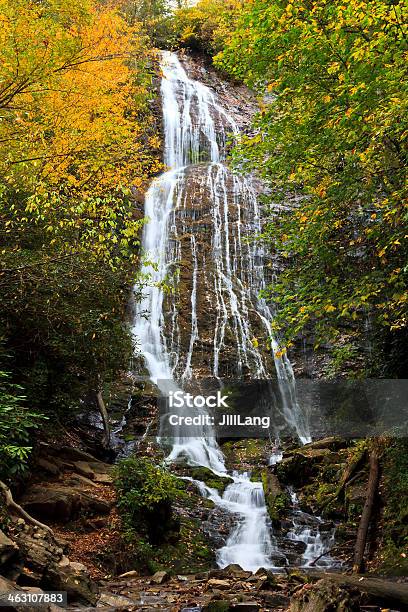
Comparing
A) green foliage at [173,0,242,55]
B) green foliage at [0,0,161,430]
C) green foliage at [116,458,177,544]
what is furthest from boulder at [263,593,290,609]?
green foliage at [173,0,242,55]

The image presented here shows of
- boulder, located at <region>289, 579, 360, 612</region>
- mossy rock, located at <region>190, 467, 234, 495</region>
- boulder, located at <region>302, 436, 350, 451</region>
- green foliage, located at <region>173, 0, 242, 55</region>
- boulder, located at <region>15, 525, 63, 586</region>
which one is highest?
green foliage, located at <region>173, 0, 242, 55</region>

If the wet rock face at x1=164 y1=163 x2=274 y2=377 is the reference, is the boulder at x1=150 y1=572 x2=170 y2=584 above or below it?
below

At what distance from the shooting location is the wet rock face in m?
18.5

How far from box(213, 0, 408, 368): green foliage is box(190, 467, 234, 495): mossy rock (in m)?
5.16

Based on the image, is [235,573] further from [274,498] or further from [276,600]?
[274,498]

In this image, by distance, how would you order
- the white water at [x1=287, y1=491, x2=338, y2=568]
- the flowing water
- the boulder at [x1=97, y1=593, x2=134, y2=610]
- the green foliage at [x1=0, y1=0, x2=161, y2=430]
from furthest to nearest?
the flowing water
the white water at [x1=287, y1=491, x2=338, y2=568]
the green foliage at [x1=0, y1=0, x2=161, y2=430]
the boulder at [x1=97, y1=593, x2=134, y2=610]

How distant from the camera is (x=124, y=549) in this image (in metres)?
8.21

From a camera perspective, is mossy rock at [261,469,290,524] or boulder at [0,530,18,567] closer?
boulder at [0,530,18,567]

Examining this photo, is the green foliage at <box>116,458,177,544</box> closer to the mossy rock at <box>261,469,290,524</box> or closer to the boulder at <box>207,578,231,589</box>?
the boulder at <box>207,578,231,589</box>

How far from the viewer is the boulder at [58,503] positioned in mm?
7926

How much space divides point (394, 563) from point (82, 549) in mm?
4674

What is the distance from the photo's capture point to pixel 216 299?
2009cm

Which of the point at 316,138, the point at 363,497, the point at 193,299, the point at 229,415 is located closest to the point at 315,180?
the point at 316,138

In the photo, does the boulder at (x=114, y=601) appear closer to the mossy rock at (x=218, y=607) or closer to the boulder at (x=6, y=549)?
the mossy rock at (x=218, y=607)
